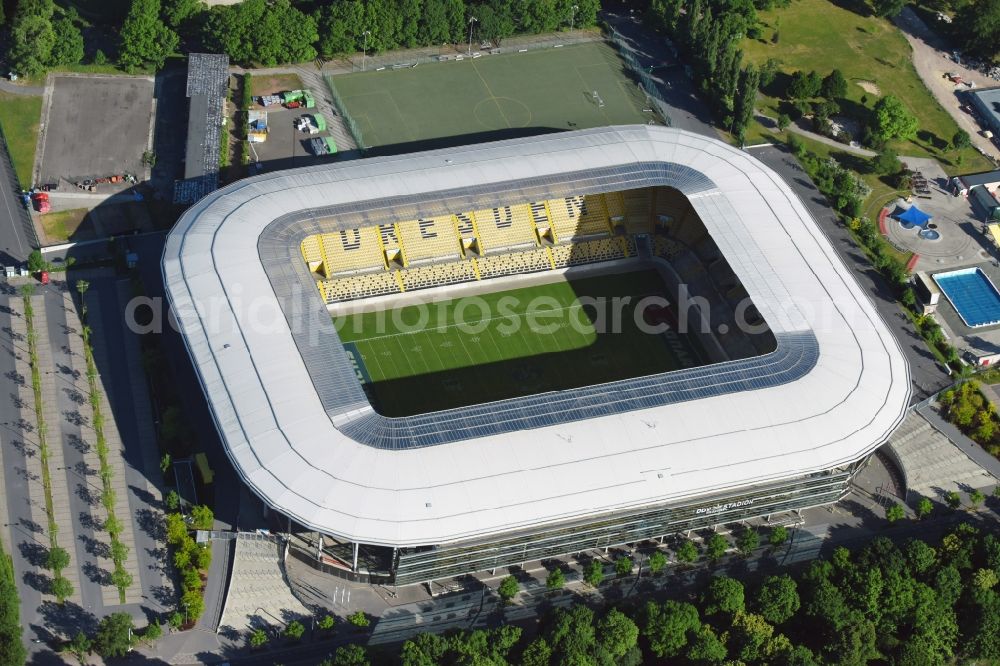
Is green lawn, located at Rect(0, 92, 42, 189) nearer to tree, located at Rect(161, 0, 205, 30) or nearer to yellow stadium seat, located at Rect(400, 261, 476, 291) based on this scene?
tree, located at Rect(161, 0, 205, 30)

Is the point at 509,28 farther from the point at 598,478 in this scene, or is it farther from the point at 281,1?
the point at 598,478

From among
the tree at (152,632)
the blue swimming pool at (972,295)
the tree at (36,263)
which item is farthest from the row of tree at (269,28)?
the tree at (152,632)

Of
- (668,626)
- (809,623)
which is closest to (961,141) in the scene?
(809,623)

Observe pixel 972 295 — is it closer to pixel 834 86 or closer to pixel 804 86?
pixel 834 86

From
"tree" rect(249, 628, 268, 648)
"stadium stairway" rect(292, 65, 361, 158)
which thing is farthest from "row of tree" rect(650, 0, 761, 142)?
"tree" rect(249, 628, 268, 648)

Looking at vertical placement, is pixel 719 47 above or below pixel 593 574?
above

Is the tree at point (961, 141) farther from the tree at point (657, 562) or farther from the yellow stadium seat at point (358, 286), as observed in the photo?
the tree at point (657, 562)

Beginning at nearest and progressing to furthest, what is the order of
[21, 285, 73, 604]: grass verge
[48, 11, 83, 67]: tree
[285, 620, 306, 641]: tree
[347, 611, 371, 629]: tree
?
[285, 620, 306, 641]: tree, [347, 611, 371, 629]: tree, [21, 285, 73, 604]: grass verge, [48, 11, 83, 67]: tree
